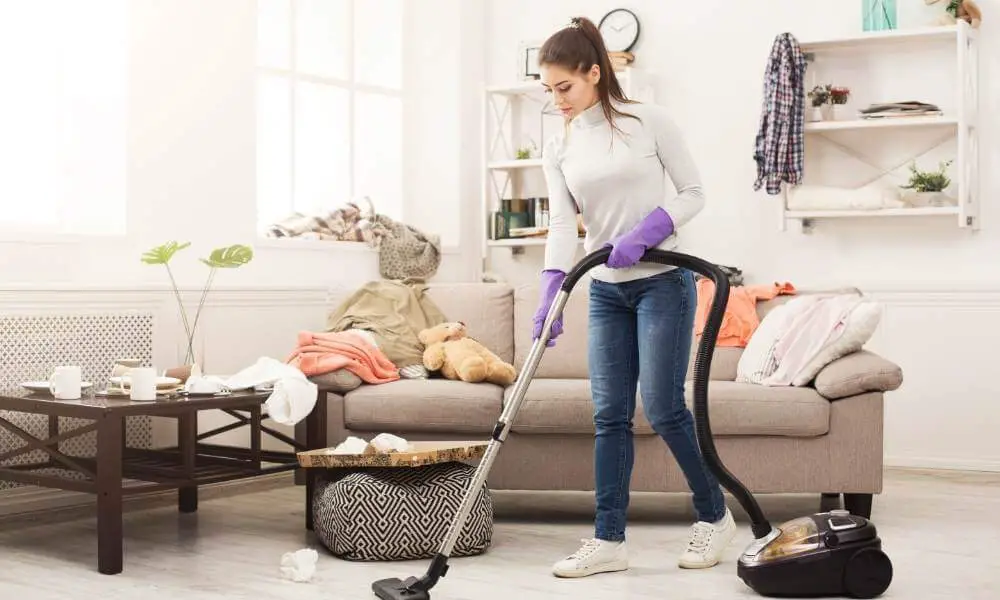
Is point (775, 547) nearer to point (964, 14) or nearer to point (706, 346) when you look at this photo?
point (706, 346)

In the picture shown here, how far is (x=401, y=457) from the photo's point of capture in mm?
3414

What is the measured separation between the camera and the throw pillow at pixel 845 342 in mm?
3961

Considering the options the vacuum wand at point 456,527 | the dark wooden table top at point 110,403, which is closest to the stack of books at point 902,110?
the vacuum wand at point 456,527

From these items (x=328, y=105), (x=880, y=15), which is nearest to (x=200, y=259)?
(x=328, y=105)

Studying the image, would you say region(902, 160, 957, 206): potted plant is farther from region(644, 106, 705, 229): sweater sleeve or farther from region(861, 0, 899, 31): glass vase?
region(644, 106, 705, 229): sweater sleeve

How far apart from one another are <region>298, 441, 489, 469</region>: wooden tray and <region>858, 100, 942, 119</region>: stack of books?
2490 mm

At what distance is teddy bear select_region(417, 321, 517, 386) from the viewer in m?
4.15

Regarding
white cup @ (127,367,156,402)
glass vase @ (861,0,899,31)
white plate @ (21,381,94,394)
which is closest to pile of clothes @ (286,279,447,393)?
white cup @ (127,367,156,402)

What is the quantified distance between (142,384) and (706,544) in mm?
1609

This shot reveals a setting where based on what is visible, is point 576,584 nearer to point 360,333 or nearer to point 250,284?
point 360,333

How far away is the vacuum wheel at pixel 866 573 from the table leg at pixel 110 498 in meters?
1.85

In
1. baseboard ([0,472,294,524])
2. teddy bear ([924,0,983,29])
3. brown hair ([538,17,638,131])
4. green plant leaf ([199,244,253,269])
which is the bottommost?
baseboard ([0,472,294,524])

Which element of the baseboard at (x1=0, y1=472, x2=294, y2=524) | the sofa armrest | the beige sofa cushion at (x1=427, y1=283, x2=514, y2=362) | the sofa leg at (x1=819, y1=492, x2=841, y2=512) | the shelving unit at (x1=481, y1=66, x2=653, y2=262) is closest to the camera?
the sofa armrest

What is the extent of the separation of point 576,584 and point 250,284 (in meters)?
2.28
